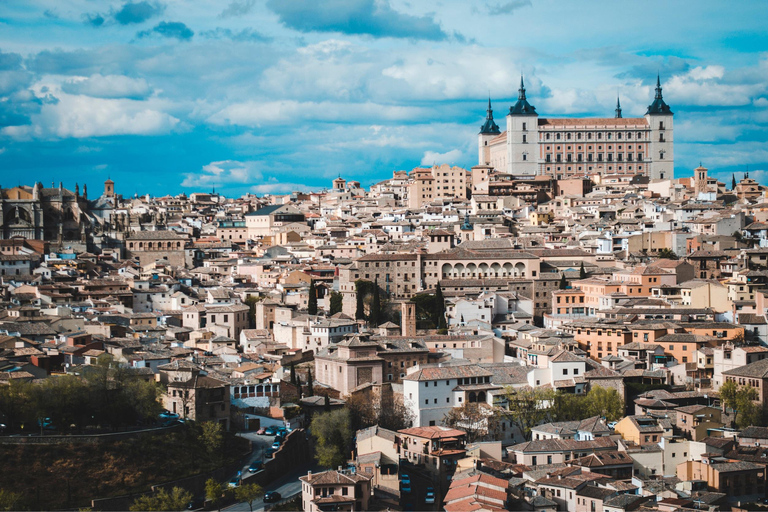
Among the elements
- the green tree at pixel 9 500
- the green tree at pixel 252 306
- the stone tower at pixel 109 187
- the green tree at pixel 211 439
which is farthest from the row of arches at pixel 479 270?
the stone tower at pixel 109 187

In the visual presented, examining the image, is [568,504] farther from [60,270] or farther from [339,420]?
[60,270]

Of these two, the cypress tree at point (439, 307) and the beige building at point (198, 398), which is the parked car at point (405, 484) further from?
the cypress tree at point (439, 307)

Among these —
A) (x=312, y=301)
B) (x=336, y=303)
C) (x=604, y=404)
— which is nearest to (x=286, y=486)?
(x=604, y=404)

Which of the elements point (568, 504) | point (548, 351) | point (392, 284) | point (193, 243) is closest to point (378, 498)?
point (568, 504)

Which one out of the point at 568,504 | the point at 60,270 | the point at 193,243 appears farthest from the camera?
the point at 193,243

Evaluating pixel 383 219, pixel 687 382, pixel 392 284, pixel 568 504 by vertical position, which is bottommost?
pixel 568 504

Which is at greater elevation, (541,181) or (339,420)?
(541,181)
